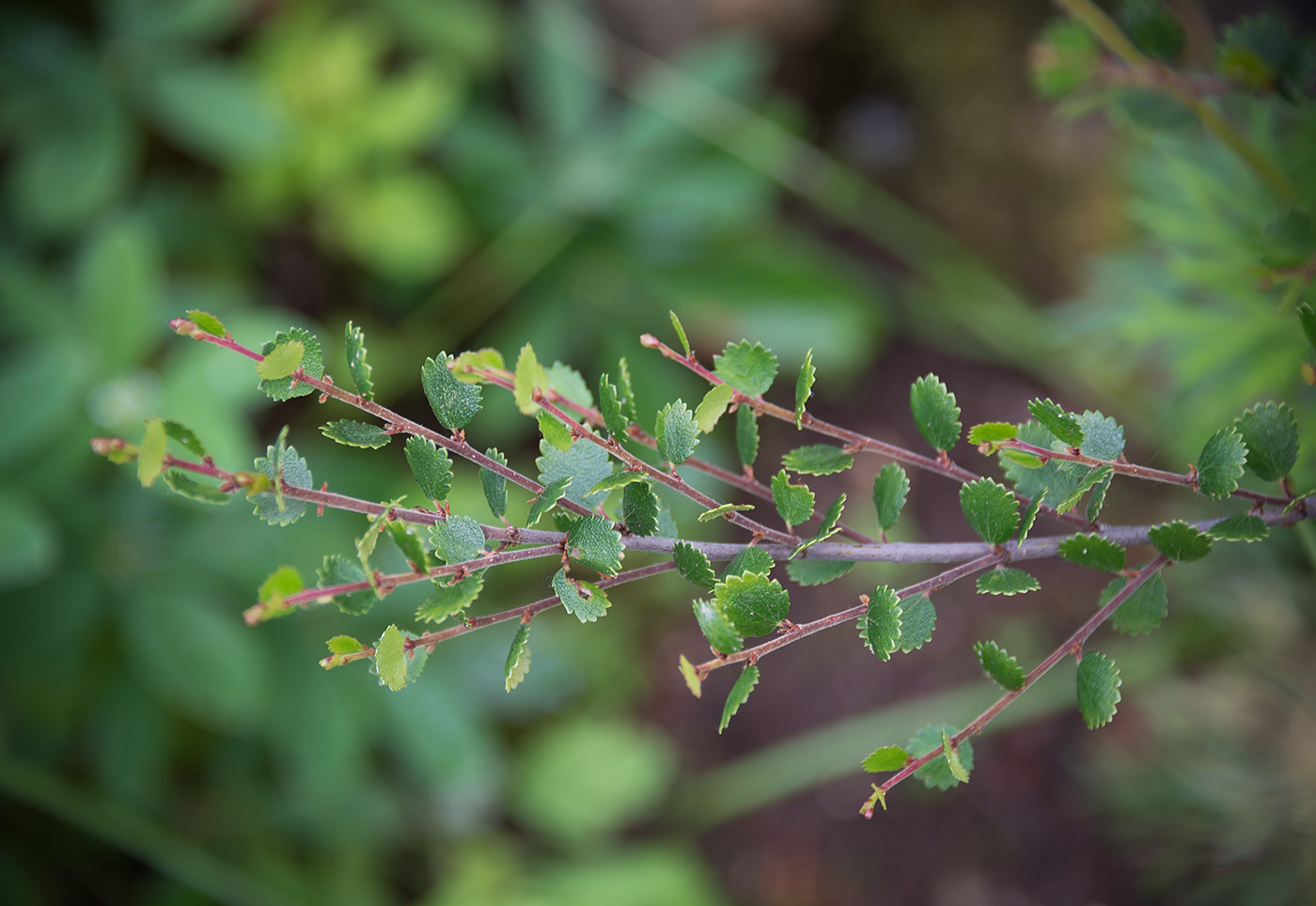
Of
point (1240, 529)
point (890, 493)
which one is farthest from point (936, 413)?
point (1240, 529)

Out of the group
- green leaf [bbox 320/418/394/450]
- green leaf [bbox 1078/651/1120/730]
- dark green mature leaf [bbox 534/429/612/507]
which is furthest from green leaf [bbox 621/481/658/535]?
green leaf [bbox 1078/651/1120/730]

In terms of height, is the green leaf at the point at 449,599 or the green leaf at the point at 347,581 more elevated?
the green leaf at the point at 449,599

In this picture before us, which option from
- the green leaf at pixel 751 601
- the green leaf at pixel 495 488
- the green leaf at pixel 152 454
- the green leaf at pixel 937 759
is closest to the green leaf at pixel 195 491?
the green leaf at pixel 152 454

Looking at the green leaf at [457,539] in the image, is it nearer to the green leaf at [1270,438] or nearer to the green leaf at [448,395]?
the green leaf at [448,395]

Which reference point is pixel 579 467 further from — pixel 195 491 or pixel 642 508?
pixel 195 491

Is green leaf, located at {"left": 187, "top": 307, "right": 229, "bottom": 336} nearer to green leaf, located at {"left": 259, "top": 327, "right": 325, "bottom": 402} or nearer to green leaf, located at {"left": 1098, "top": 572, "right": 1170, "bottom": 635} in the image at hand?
green leaf, located at {"left": 259, "top": 327, "right": 325, "bottom": 402}
